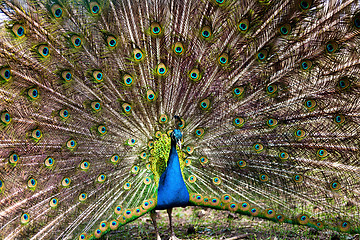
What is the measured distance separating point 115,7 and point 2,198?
7.09ft

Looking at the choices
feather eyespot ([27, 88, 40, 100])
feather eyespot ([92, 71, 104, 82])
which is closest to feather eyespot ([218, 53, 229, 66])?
feather eyespot ([92, 71, 104, 82])

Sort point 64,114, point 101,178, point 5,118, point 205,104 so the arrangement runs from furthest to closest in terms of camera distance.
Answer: point 205,104 → point 101,178 → point 64,114 → point 5,118

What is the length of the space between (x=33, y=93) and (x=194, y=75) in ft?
5.46

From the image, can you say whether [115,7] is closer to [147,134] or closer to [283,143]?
[147,134]

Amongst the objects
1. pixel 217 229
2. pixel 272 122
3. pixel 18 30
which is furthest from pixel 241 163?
pixel 18 30

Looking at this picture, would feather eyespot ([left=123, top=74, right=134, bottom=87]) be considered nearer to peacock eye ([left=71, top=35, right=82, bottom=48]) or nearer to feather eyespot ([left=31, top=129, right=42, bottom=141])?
peacock eye ([left=71, top=35, right=82, bottom=48])

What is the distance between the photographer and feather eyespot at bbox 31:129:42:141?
11.2ft

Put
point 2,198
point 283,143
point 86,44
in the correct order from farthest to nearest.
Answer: point 283,143 < point 86,44 < point 2,198

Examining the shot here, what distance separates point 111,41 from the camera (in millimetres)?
3641

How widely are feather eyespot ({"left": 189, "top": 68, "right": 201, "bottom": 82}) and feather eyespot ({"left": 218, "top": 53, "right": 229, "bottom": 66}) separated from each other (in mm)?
273

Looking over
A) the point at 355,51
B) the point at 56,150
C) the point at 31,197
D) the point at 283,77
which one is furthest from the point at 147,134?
the point at 355,51

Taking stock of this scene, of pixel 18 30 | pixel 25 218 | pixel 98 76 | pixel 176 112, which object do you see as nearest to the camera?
pixel 18 30

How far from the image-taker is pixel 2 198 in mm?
3271

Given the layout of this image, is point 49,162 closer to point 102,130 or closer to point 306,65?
point 102,130
